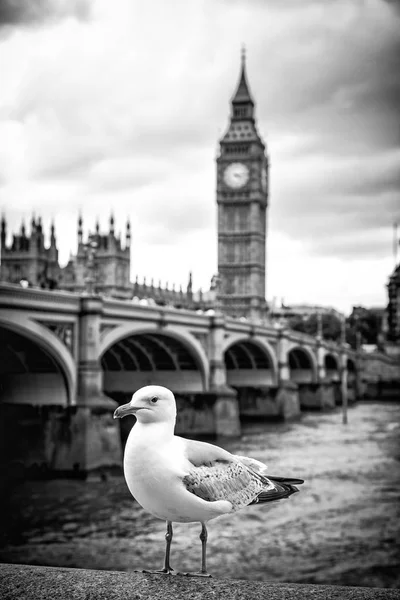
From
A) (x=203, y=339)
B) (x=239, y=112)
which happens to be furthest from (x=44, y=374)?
(x=239, y=112)

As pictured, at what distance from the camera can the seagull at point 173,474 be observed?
3121 mm

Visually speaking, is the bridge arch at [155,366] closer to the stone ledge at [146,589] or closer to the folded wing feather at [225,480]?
the folded wing feather at [225,480]

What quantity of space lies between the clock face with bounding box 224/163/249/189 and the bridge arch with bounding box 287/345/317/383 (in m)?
51.4

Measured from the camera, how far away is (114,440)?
94.2 feet

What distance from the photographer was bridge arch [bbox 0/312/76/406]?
27172 mm

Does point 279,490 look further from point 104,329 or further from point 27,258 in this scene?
point 27,258

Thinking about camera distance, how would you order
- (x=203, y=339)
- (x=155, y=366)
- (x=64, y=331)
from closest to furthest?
1. (x=64, y=331)
2. (x=203, y=339)
3. (x=155, y=366)

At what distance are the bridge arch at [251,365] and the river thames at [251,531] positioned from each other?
22.4m

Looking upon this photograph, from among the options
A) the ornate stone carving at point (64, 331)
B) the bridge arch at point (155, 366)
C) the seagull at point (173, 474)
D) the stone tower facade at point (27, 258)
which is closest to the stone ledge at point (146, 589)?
the seagull at point (173, 474)

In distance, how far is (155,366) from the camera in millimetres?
42688

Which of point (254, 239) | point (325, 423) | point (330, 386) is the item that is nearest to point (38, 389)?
point (325, 423)

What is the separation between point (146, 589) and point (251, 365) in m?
52.3

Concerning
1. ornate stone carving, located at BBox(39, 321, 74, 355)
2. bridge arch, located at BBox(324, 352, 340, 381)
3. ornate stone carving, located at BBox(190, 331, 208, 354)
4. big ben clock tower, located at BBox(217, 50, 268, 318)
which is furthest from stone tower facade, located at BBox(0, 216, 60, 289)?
big ben clock tower, located at BBox(217, 50, 268, 318)

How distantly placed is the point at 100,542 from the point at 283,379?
35491 millimetres
